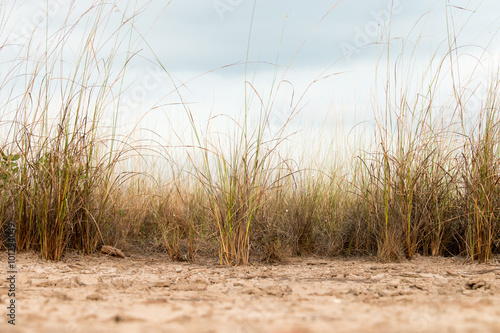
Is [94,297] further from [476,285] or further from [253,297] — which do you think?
[476,285]

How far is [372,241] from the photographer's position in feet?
11.5

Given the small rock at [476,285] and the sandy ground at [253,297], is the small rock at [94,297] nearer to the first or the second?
the sandy ground at [253,297]

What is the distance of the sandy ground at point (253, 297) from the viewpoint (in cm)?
124

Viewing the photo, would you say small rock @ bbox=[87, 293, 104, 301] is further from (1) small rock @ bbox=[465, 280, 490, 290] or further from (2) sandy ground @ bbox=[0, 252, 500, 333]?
(1) small rock @ bbox=[465, 280, 490, 290]

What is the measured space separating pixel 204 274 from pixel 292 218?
1178 millimetres

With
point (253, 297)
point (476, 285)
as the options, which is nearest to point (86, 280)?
point (253, 297)

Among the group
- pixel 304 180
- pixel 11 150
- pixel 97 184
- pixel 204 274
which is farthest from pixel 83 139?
pixel 304 180

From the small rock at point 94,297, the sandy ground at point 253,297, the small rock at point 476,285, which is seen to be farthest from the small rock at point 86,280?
the small rock at point 476,285

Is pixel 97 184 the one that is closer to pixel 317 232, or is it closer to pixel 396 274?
Result: pixel 317 232

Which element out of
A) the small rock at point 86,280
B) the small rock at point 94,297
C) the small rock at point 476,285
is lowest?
the small rock at point 86,280

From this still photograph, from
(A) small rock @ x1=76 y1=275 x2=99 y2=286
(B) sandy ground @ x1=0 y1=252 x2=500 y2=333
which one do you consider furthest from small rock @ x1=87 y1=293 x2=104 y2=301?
(A) small rock @ x1=76 y1=275 x2=99 y2=286

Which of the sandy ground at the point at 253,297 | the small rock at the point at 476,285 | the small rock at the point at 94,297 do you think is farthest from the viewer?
the small rock at the point at 476,285

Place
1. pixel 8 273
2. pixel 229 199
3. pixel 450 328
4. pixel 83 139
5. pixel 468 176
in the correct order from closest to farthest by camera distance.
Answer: pixel 450 328 < pixel 8 273 < pixel 229 199 < pixel 83 139 < pixel 468 176

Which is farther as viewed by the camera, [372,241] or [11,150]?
[372,241]
